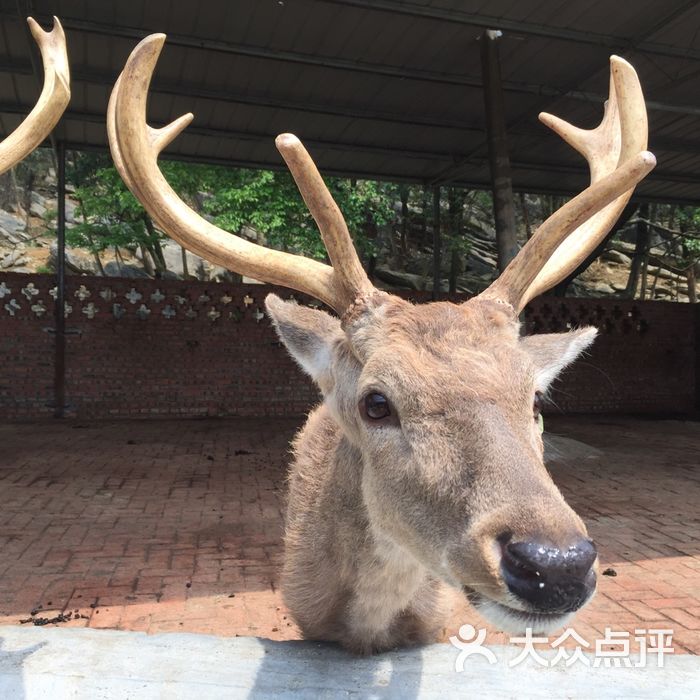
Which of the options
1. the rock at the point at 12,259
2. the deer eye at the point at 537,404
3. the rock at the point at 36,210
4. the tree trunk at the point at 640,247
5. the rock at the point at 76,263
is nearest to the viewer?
the deer eye at the point at 537,404

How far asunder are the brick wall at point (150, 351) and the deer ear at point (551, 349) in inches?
400

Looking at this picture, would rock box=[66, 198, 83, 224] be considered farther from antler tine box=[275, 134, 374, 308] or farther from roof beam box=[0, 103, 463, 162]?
antler tine box=[275, 134, 374, 308]

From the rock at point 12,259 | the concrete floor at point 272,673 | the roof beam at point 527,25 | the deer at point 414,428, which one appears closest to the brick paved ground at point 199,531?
the concrete floor at point 272,673

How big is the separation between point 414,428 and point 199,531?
4.20 m

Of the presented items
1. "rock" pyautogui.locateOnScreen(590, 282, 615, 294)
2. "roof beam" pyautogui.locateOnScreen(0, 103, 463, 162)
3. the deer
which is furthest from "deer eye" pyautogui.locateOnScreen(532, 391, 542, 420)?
"rock" pyautogui.locateOnScreen(590, 282, 615, 294)

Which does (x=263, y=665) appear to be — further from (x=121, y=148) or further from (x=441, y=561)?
(x=121, y=148)

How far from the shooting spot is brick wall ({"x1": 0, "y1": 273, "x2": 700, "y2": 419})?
11.6m

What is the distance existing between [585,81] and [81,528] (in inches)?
363

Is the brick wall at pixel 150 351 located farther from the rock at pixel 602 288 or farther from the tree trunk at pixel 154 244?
the rock at pixel 602 288

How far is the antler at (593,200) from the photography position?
2295 mm

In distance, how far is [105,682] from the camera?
218 cm

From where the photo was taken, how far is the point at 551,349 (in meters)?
2.62

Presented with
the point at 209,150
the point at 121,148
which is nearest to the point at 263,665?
the point at 121,148

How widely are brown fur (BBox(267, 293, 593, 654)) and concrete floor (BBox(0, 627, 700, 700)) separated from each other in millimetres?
163
